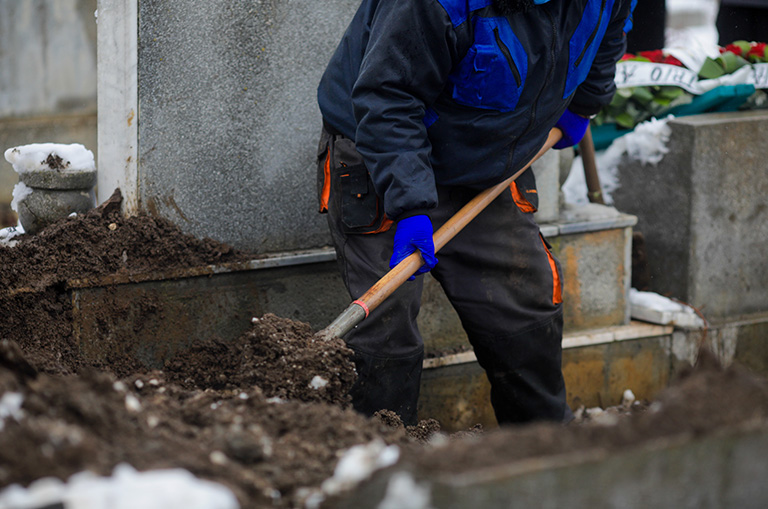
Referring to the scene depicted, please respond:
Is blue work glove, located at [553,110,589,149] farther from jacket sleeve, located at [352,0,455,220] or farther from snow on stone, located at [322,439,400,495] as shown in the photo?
snow on stone, located at [322,439,400,495]

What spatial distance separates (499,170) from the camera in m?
3.00

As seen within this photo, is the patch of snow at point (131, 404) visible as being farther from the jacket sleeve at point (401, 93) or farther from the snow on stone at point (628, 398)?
the snow on stone at point (628, 398)

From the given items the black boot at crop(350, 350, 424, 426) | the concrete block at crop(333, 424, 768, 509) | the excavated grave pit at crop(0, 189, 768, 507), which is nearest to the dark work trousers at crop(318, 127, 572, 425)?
the black boot at crop(350, 350, 424, 426)

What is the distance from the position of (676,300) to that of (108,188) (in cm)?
309

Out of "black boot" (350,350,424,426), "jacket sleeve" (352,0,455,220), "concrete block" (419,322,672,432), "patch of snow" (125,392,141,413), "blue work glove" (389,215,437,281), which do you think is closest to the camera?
"patch of snow" (125,392,141,413)

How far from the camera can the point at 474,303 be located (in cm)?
317

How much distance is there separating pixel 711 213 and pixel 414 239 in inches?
95.3

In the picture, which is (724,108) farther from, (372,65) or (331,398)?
(331,398)

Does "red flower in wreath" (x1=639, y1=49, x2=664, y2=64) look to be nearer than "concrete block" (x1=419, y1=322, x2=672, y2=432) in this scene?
No

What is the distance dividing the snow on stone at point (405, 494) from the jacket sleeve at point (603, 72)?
2.38m

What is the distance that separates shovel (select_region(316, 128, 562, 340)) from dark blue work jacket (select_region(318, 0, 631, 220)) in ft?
0.33

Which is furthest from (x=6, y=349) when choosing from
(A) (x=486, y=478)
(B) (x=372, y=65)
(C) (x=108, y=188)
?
(C) (x=108, y=188)

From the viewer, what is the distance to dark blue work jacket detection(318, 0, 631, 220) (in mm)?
2650

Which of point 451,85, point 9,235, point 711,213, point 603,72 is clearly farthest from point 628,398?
point 9,235
